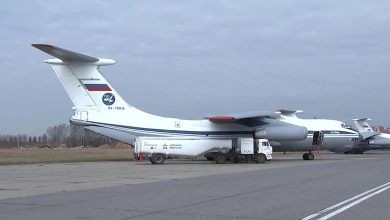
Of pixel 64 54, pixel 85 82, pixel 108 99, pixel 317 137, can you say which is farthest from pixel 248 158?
pixel 64 54

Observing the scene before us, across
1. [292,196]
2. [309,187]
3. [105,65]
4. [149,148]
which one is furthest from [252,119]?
[292,196]

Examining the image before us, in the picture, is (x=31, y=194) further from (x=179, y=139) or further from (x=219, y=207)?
(x=179, y=139)

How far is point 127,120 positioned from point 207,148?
6.20 metres

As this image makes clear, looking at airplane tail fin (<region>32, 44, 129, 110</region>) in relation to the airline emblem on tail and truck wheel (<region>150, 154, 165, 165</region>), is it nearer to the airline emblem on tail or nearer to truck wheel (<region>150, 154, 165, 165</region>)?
the airline emblem on tail

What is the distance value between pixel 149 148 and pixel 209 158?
6.02m

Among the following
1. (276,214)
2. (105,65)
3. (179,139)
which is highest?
(105,65)

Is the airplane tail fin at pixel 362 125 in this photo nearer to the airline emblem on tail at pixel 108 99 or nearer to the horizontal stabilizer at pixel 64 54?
the airline emblem on tail at pixel 108 99

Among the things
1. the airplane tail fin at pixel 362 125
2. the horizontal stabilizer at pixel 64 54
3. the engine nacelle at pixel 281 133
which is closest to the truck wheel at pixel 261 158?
the engine nacelle at pixel 281 133

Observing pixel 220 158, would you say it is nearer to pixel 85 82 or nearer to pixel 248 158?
pixel 248 158

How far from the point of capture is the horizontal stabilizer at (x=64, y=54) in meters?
30.7

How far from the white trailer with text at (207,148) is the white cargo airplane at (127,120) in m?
0.87

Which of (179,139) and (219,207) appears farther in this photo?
(179,139)

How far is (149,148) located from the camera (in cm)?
3606

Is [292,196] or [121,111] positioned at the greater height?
[121,111]
